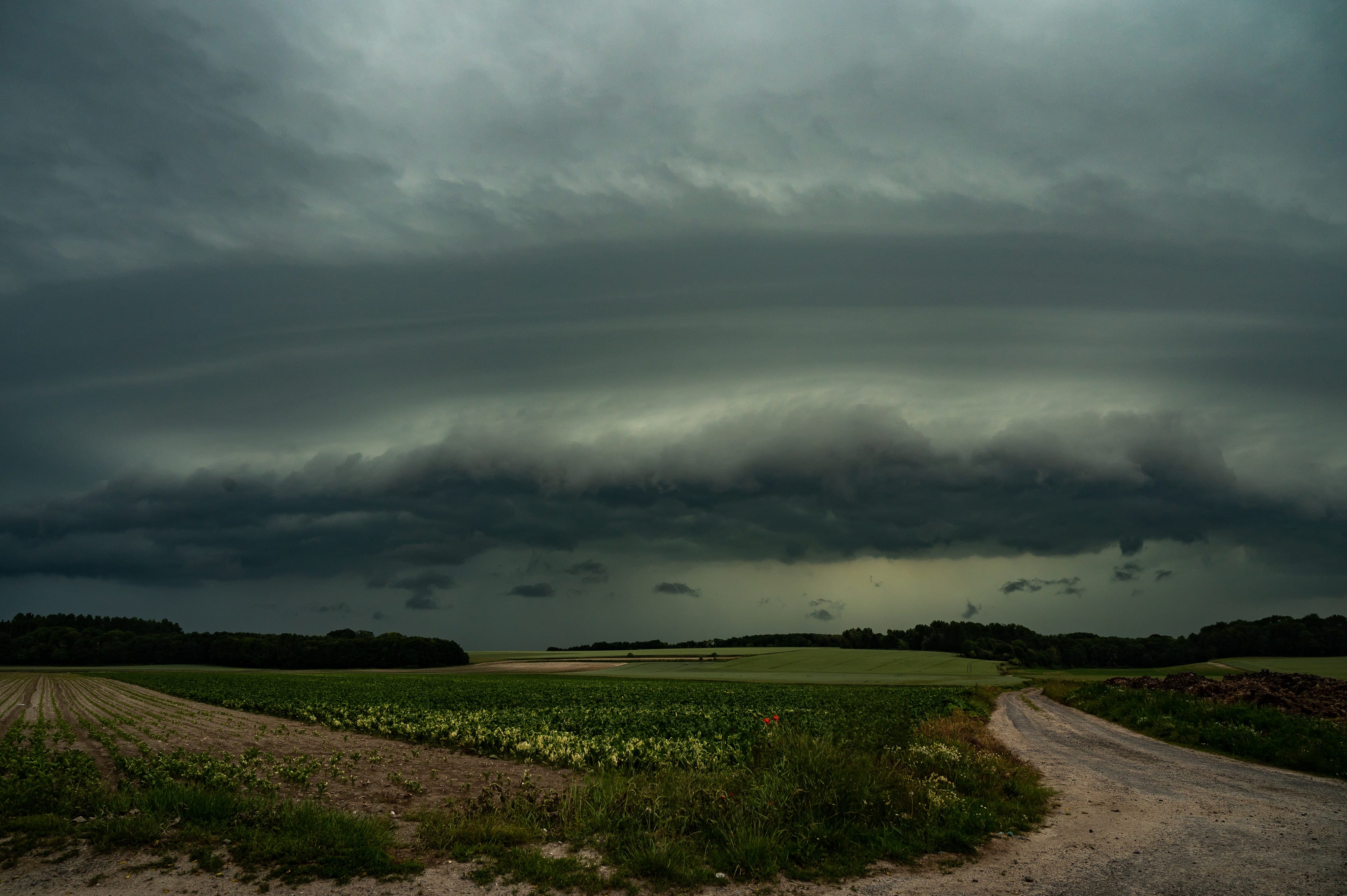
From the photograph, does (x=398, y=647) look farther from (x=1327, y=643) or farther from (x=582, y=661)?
(x=1327, y=643)

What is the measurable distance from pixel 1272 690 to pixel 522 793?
41863 millimetres

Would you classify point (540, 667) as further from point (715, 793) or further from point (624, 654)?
point (715, 793)

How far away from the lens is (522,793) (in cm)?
1509

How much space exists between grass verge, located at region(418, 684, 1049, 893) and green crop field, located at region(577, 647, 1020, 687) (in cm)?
5666

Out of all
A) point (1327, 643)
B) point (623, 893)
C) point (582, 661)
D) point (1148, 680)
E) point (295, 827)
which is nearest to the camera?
point (623, 893)

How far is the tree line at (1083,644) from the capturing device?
10494cm

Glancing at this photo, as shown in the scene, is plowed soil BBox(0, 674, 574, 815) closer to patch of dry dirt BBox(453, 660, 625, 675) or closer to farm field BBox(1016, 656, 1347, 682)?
patch of dry dirt BBox(453, 660, 625, 675)

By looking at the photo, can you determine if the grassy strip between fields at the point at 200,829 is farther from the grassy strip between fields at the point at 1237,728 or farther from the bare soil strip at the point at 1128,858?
the grassy strip between fields at the point at 1237,728

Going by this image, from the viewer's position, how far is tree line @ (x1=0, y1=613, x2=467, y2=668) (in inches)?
5025

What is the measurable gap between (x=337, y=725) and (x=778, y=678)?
55260 mm

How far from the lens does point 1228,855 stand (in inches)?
451

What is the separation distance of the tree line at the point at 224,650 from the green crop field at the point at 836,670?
45965 mm

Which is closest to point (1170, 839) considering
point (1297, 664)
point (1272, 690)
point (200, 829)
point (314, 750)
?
point (200, 829)

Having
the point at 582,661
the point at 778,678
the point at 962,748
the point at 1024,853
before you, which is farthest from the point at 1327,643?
the point at 1024,853
